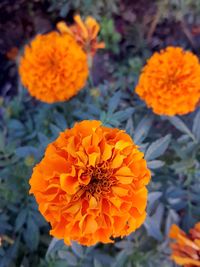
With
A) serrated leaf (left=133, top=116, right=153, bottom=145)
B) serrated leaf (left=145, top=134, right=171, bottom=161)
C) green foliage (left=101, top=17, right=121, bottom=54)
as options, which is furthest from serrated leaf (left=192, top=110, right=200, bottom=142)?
green foliage (left=101, top=17, right=121, bottom=54)

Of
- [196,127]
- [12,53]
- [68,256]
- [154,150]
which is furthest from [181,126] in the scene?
[12,53]

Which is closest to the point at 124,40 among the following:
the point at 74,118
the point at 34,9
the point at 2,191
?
the point at 34,9

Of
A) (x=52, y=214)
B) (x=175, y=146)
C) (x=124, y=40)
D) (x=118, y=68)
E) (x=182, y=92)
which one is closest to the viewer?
(x=52, y=214)

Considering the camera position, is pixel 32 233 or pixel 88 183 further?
pixel 32 233

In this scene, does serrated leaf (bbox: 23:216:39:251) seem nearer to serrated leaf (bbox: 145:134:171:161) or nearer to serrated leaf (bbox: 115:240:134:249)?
serrated leaf (bbox: 115:240:134:249)

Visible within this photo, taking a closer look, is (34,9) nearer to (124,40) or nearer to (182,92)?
(124,40)

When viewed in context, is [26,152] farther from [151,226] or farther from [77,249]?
[151,226]

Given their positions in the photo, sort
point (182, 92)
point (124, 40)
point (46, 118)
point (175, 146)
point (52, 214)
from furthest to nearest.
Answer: point (124, 40)
point (46, 118)
point (175, 146)
point (182, 92)
point (52, 214)

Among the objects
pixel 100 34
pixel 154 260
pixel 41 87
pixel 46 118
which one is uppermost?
pixel 41 87
